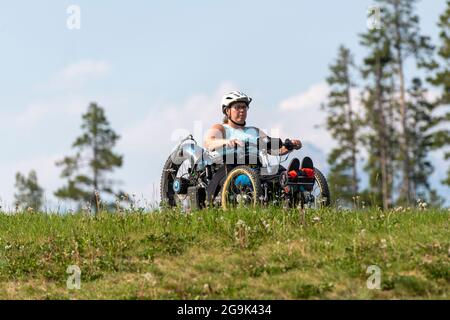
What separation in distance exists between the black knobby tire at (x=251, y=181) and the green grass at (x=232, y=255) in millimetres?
643

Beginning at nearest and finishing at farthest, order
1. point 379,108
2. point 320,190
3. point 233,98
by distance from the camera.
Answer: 1. point 320,190
2. point 233,98
3. point 379,108

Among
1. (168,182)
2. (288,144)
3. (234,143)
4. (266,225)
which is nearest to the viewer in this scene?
(266,225)

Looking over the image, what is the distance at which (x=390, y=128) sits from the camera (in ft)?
230

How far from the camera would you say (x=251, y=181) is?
14.4 meters

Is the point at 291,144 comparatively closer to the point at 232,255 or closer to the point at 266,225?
the point at 266,225

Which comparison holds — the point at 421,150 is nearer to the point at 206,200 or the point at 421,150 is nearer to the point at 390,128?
the point at 390,128

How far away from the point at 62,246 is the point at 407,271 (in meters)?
5.57

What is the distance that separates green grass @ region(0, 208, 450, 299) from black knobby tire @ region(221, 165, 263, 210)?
25.3 inches

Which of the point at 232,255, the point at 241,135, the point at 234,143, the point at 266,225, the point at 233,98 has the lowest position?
the point at 232,255

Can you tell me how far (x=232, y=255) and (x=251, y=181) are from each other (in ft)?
9.50

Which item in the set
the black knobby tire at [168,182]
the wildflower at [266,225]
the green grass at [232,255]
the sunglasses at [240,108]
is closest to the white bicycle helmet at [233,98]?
the sunglasses at [240,108]

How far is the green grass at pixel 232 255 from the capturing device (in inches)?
415

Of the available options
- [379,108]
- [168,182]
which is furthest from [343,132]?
[168,182]
